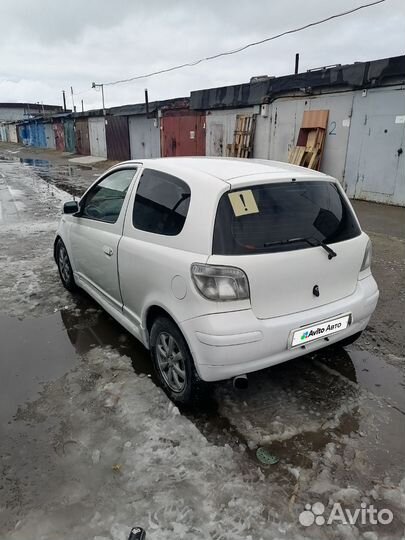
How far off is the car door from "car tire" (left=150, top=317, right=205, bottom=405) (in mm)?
702

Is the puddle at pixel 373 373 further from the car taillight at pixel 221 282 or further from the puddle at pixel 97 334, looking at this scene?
the puddle at pixel 97 334

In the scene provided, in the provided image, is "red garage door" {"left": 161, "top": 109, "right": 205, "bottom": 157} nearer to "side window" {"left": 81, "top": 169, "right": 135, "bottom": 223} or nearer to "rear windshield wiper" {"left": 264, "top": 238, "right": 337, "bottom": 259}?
"side window" {"left": 81, "top": 169, "right": 135, "bottom": 223}

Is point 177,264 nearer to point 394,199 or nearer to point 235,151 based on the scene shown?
point 394,199

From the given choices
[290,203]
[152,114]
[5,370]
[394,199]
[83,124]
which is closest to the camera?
[290,203]

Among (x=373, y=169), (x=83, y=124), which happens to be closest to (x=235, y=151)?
(x=373, y=169)

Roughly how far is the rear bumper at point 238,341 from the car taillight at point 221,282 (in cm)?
11

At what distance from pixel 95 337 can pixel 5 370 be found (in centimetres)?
84

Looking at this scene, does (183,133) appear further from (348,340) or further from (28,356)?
(348,340)

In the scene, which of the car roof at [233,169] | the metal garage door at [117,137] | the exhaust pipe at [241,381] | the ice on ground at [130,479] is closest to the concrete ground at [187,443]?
the ice on ground at [130,479]

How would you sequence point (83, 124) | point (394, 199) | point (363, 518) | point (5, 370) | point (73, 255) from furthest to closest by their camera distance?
point (83, 124)
point (394, 199)
point (73, 255)
point (5, 370)
point (363, 518)

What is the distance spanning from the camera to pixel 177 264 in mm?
2553

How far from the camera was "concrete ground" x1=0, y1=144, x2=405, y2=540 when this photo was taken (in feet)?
6.58

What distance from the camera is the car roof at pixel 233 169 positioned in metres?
2.64

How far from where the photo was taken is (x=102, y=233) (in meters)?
3.60
